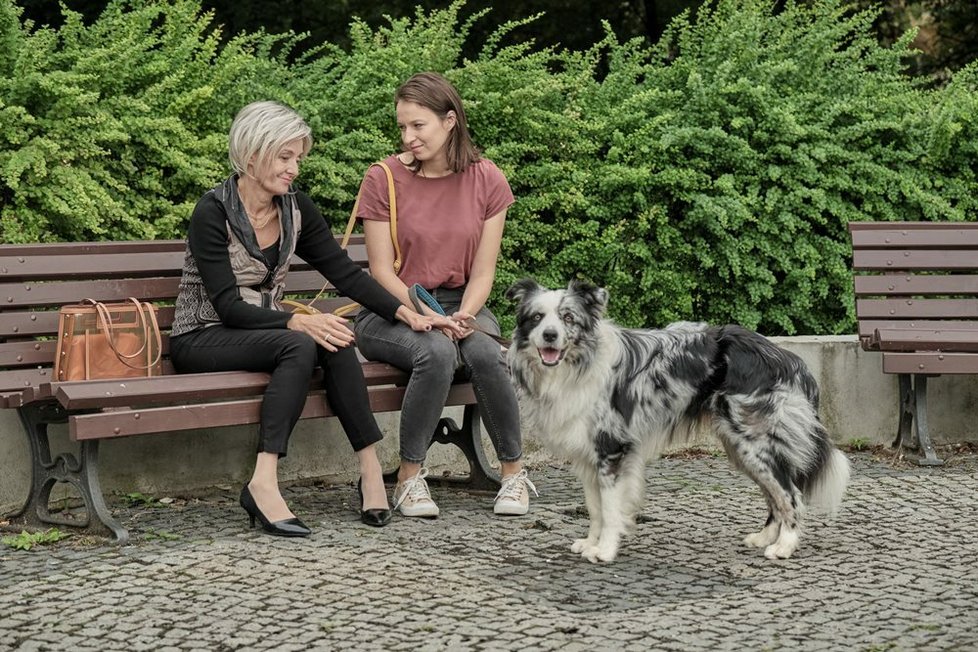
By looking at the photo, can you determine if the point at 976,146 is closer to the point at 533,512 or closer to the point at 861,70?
the point at 861,70

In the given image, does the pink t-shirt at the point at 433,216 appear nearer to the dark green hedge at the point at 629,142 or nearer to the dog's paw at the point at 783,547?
the dark green hedge at the point at 629,142

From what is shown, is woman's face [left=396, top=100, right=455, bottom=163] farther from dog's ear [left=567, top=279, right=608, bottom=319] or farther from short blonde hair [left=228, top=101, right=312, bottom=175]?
dog's ear [left=567, top=279, right=608, bottom=319]

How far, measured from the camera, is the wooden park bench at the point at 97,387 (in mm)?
5605

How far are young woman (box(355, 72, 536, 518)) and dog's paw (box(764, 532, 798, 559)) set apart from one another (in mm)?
1177

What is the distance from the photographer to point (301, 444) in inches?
277

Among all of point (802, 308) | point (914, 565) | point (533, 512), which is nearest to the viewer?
point (914, 565)

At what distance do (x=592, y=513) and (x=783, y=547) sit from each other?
757 mm

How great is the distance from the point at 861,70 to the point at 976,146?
0.87 meters

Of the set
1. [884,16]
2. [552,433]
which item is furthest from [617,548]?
[884,16]

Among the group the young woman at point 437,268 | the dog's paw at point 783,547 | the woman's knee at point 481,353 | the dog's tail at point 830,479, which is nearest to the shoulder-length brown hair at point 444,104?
the young woman at point 437,268

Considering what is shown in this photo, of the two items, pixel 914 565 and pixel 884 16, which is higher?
pixel 884 16

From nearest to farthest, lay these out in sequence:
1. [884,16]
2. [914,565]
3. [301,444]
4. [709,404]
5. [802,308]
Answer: [914,565], [709,404], [301,444], [802,308], [884,16]

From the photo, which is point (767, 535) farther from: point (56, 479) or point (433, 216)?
point (56, 479)

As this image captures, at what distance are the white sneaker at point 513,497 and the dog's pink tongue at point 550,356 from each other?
0.90 meters
